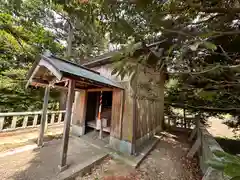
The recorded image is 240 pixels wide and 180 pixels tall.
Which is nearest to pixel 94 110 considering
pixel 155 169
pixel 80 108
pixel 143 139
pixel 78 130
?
pixel 80 108

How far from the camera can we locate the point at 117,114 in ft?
18.4

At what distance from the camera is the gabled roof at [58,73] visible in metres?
3.53

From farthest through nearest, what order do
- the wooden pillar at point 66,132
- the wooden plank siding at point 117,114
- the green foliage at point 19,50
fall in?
the green foliage at point 19,50
the wooden plank siding at point 117,114
the wooden pillar at point 66,132

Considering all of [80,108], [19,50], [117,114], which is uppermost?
[19,50]

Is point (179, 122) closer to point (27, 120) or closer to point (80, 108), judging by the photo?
point (80, 108)

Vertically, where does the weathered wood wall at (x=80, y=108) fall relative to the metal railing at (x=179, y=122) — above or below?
above

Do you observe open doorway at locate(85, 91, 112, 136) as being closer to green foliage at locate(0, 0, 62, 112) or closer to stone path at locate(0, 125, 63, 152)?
stone path at locate(0, 125, 63, 152)

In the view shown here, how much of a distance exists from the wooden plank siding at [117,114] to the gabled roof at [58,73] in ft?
1.51

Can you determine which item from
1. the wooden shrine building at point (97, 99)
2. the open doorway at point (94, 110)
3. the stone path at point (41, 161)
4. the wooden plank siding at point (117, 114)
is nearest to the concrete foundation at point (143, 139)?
the wooden shrine building at point (97, 99)

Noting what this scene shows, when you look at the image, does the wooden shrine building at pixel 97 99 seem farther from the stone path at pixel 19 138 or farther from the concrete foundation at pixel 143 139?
the stone path at pixel 19 138

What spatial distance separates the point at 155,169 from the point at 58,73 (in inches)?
166

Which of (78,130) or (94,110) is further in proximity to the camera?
(94,110)

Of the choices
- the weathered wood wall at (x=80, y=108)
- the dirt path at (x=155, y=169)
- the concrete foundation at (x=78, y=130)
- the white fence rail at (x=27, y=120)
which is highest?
the weathered wood wall at (x=80, y=108)

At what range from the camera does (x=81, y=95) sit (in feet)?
23.6
